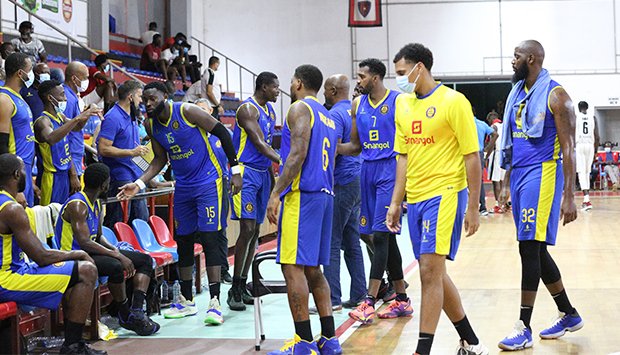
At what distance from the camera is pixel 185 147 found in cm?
761

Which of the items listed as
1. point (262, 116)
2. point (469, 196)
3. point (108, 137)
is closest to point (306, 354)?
point (469, 196)

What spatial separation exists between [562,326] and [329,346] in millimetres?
1751

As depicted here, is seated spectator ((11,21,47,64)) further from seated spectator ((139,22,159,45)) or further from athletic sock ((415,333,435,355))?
athletic sock ((415,333,435,355))

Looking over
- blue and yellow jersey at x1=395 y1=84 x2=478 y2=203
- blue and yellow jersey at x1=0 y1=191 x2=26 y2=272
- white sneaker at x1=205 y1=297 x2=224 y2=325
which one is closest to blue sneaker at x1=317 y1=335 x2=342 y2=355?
blue and yellow jersey at x1=395 y1=84 x2=478 y2=203

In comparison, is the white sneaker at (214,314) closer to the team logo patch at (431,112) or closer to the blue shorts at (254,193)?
the blue shorts at (254,193)

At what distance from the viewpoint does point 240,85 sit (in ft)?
78.0

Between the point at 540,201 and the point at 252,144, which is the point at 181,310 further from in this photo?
the point at 540,201

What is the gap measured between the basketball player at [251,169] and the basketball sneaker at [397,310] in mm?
1357

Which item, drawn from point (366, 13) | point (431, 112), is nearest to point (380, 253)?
point (431, 112)

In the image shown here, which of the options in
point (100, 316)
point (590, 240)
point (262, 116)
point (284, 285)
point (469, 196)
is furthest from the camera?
point (590, 240)

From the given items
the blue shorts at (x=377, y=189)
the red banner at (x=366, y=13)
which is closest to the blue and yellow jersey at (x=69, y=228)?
the blue shorts at (x=377, y=189)

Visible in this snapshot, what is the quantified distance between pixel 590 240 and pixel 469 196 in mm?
8047

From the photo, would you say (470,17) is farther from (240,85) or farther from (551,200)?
(551,200)

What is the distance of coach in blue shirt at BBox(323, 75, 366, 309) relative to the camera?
7.79m
